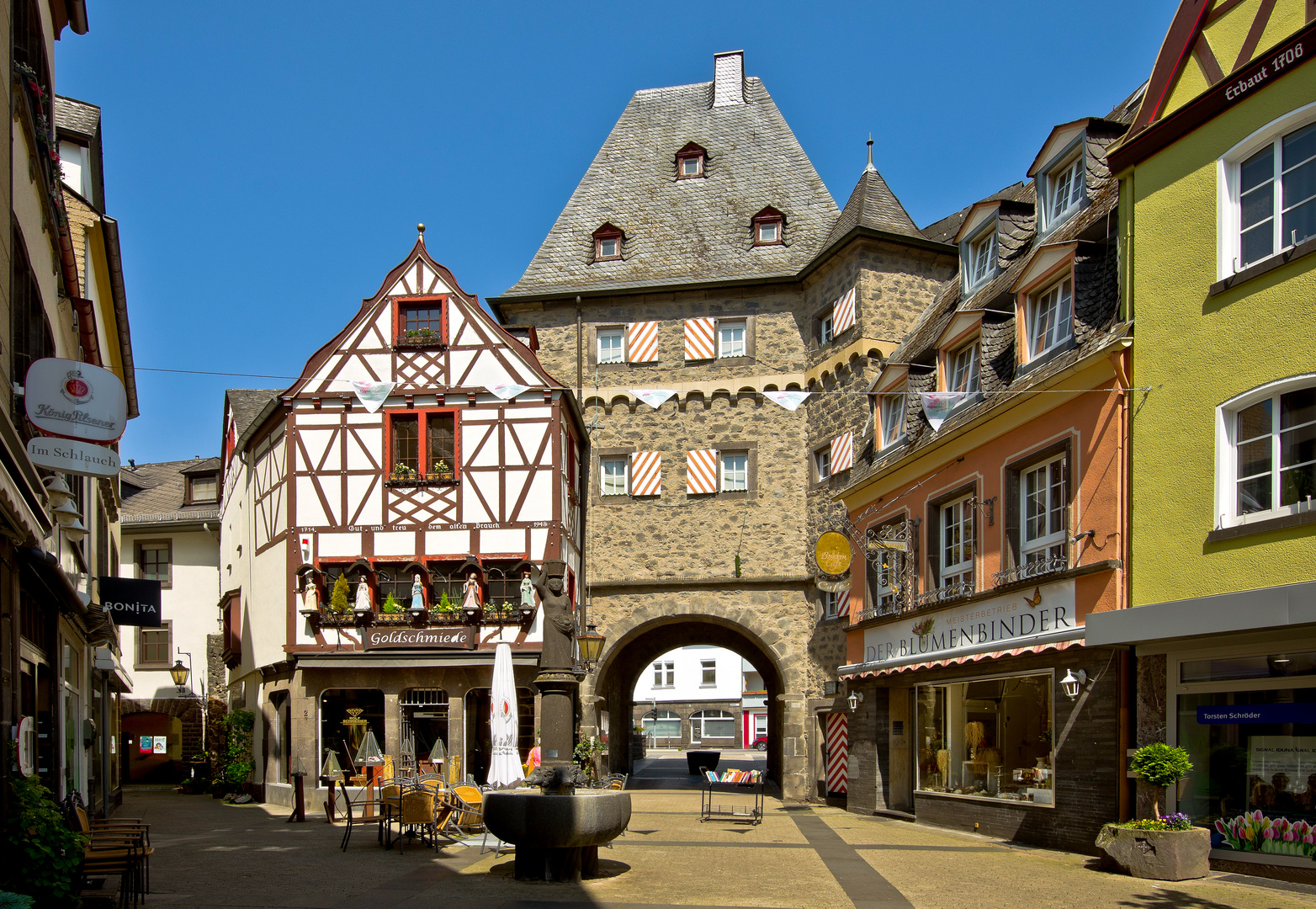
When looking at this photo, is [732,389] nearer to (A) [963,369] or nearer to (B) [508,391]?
(B) [508,391]

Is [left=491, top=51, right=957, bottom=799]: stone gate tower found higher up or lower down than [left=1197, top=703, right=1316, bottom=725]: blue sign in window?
higher up

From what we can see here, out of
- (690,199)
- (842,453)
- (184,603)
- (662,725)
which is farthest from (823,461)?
(662,725)

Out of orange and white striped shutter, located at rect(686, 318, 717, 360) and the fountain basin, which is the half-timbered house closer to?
orange and white striped shutter, located at rect(686, 318, 717, 360)

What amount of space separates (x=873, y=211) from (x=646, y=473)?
6.93 metres

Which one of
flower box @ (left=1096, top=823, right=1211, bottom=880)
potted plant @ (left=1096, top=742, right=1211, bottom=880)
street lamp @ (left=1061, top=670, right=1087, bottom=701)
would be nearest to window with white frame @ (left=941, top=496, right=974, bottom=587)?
street lamp @ (left=1061, top=670, right=1087, bottom=701)

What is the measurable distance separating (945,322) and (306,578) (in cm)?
A: 1132

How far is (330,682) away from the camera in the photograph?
66.8ft

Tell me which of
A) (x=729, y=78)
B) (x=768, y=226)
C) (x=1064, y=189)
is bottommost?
(x=1064, y=189)

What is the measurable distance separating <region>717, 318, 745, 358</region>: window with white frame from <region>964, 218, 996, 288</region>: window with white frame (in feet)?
26.1

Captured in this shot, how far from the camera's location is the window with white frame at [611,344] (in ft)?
84.5

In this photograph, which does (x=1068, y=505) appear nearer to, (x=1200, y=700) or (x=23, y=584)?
(x=1200, y=700)

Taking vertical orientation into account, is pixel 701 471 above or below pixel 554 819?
above

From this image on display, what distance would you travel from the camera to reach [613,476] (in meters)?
25.4

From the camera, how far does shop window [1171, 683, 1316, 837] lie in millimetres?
10078
